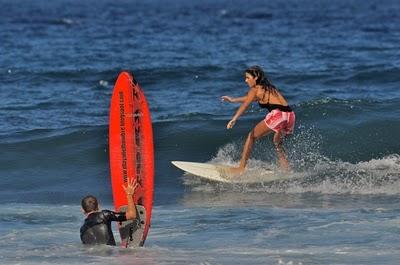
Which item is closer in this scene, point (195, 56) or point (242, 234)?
point (242, 234)

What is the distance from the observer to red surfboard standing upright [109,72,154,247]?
31.8ft

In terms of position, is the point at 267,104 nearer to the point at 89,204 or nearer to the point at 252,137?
the point at 252,137

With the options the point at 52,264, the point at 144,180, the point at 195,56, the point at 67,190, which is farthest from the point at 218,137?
the point at 195,56

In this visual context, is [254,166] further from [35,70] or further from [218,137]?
[35,70]

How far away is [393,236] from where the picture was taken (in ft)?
32.0

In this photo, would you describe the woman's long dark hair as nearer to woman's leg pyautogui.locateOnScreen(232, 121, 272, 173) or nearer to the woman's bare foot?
woman's leg pyautogui.locateOnScreen(232, 121, 272, 173)

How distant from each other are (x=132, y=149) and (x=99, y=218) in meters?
1.00

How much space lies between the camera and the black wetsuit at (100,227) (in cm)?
920

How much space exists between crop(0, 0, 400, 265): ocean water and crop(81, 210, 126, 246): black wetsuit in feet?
0.36

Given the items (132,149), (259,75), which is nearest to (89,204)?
(132,149)

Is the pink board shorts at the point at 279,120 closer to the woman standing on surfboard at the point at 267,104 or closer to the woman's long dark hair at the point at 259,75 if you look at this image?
the woman standing on surfboard at the point at 267,104

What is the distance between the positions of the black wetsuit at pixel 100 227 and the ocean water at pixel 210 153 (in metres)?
0.11

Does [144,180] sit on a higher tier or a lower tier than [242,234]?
higher

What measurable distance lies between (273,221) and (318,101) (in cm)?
799
